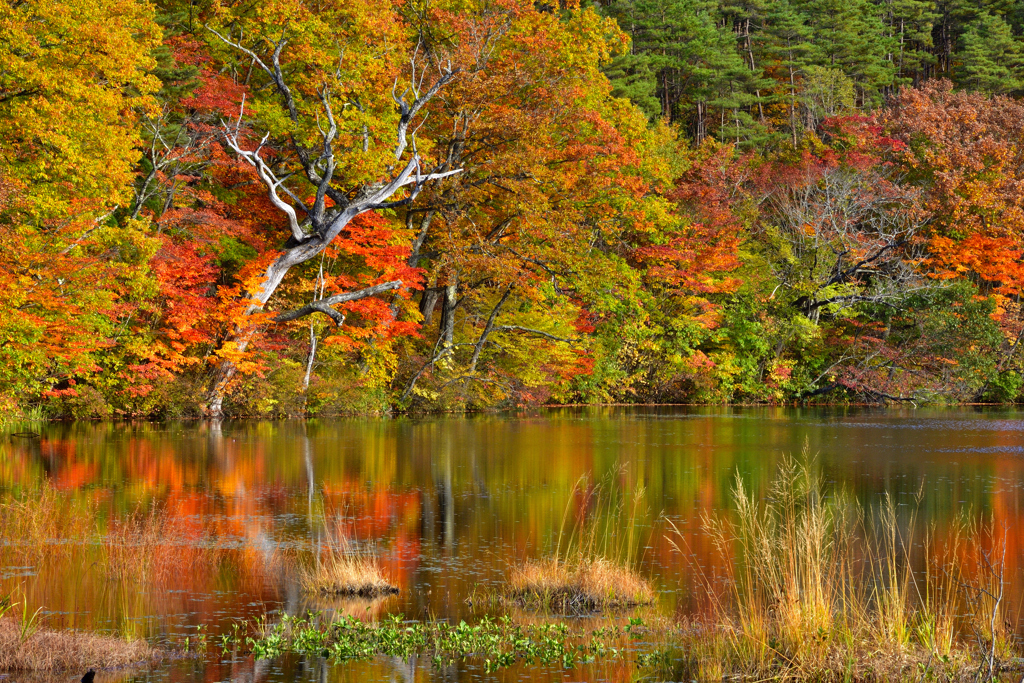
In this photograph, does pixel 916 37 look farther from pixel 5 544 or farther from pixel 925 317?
pixel 5 544

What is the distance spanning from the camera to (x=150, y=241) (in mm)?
24422

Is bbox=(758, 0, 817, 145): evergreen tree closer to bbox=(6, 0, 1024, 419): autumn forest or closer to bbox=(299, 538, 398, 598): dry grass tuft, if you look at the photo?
bbox=(6, 0, 1024, 419): autumn forest

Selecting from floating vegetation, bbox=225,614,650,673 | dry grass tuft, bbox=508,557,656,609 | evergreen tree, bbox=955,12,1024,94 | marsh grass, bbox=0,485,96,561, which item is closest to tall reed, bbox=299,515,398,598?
floating vegetation, bbox=225,614,650,673

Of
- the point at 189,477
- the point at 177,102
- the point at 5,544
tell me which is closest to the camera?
the point at 5,544

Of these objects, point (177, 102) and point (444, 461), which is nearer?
point (444, 461)

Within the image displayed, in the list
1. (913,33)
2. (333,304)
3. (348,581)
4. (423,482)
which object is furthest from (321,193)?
(913,33)

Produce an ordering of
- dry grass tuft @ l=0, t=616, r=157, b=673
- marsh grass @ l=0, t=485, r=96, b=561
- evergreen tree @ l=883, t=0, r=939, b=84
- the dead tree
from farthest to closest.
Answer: evergreen tree @ l=883, t=0, r=939, b=84
the dead tree
marsh grass @ l=0, t=485, r=96, b=561
dry grass tuft @ l=0, t=616, r=157, b=673

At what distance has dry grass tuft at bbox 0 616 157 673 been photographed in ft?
20.7

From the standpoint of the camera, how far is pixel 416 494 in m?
15.1

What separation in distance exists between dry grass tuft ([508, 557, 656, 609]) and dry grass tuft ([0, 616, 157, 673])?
3027mm

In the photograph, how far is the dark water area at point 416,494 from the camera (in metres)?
8.18

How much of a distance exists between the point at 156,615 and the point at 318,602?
4.23ft

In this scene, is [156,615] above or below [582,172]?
below

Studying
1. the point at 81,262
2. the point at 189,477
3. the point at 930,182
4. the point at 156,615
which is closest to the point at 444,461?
the point at 189,477
